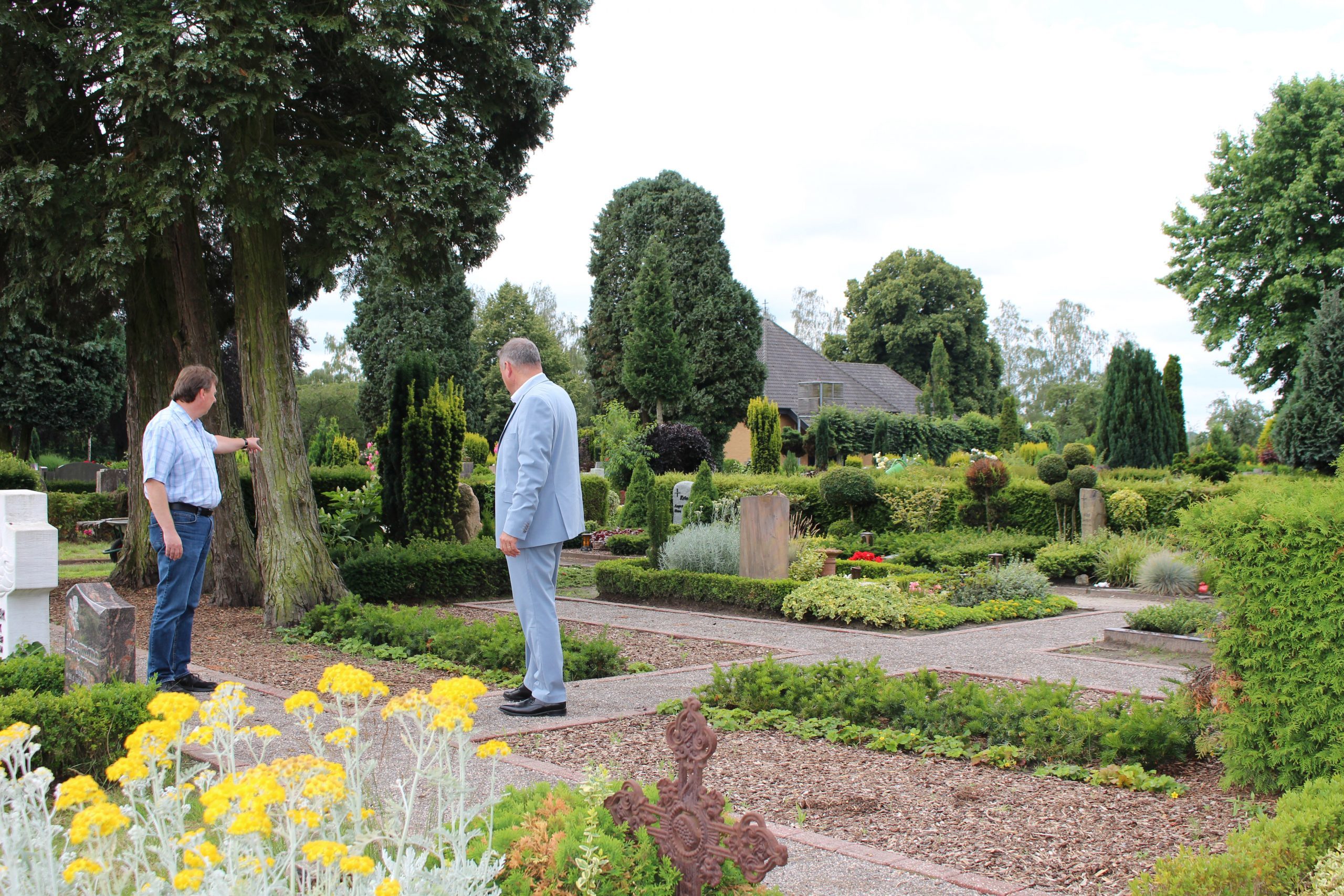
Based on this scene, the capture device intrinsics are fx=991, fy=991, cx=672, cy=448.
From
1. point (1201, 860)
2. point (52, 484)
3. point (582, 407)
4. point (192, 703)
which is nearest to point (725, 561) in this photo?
point (1201, 860)

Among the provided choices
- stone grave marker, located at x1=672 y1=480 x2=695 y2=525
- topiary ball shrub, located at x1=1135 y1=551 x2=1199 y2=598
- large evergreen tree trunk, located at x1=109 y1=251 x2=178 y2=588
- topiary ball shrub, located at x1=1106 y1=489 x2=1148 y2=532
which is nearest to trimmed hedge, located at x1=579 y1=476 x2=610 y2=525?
stone grave marker, located at x1=672 y1=480 x2=695 y2=525

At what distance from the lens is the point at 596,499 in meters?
22.2

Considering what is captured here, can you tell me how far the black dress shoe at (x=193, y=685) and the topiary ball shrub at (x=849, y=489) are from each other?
11060 mm

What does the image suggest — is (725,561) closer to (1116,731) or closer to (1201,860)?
(1116,731)

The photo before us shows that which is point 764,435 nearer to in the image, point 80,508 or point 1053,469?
point 1053,469

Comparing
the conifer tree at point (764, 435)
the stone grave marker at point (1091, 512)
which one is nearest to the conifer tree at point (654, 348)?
the conifer tree at point (764, 435)

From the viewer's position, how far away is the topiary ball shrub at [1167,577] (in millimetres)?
11977

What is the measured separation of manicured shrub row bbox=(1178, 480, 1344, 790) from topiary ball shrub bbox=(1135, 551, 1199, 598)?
8527 millimetres

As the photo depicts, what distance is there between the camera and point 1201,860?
2789mm

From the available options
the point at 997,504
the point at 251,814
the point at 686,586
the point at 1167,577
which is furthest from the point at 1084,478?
the point at 251,814

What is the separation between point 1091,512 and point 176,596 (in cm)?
1276

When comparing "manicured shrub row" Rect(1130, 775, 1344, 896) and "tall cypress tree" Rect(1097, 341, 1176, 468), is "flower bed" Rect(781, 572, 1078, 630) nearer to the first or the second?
"manicured shrub row" Rect(1130, 775, 1344, 896)

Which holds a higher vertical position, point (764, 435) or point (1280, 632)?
point (764, 435)

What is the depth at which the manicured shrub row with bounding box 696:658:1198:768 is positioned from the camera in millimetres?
4652
